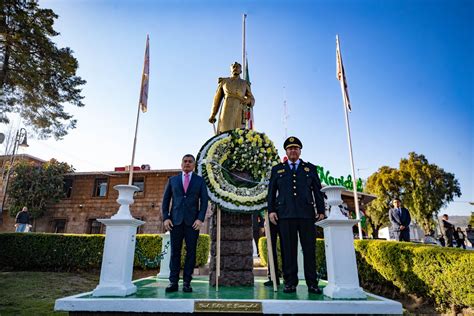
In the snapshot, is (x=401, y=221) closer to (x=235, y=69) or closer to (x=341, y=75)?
(x=341, y=75)

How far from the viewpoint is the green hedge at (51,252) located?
10430 millimetres

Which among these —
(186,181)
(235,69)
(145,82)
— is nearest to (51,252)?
(145,82)

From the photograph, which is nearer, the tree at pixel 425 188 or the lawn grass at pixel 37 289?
the lawn grass at pixel 37 289

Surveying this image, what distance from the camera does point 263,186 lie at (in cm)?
477

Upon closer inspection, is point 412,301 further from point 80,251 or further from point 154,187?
point 154,187

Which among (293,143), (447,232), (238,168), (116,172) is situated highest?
(116,172)

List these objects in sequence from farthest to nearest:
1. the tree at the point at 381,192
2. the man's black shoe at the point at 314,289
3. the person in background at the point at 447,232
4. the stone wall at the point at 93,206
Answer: the tree at the point at 381,192 < the stone wall at the point at 93,206 < the person in background at the point at 447,232 < the man's black shoe at the point at 314,289

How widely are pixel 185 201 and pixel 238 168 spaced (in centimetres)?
130

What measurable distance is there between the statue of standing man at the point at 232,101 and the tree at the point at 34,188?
18.8m

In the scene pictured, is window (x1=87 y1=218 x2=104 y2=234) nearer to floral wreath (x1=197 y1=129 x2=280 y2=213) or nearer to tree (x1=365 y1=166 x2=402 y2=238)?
floral wreath (x1=197 y1=129 x2=280 y2=213)

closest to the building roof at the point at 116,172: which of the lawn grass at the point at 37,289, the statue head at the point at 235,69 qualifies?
the lawn grass at the point at 37,289

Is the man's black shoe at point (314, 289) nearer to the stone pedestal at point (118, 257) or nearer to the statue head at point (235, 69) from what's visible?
the stone pedestal at point (118, 257)

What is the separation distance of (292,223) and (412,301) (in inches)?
174

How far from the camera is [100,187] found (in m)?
21.3
